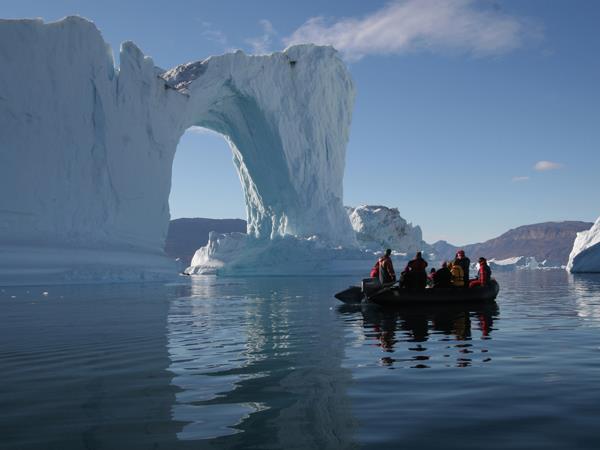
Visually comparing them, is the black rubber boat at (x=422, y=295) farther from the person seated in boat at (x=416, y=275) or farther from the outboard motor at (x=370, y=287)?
the person seated in boat at (x=416, y=275)

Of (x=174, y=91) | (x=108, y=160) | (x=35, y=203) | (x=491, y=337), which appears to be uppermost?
(x=174, y=91)

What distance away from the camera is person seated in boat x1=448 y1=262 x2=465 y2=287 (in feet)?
43.6

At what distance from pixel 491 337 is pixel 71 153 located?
25.5m

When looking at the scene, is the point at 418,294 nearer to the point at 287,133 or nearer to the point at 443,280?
the point at 443,280

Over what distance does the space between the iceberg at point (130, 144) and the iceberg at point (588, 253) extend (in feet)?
57.2

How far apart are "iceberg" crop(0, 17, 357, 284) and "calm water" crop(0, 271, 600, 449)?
18.2 metres

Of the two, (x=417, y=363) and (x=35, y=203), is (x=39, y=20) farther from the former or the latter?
(x=417, y=363)

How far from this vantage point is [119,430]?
3.82 m

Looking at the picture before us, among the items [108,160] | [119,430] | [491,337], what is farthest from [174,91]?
[119,430]

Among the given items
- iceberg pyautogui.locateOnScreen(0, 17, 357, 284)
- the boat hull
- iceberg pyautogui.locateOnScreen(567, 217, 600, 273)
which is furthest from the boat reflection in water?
iceberg pyautogui.locateOnScreen(567, 217, 600, 273)

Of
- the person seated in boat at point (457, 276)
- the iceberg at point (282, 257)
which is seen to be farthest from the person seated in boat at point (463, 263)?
the iceberg at point (282, 257)

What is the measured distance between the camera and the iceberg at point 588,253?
42.7 meters

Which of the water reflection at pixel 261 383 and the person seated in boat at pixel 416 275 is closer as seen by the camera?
the water reflection at pixel 261 383

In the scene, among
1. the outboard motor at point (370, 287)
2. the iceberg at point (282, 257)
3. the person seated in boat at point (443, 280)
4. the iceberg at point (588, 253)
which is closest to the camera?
the person seated in boat at point (443, 280)
